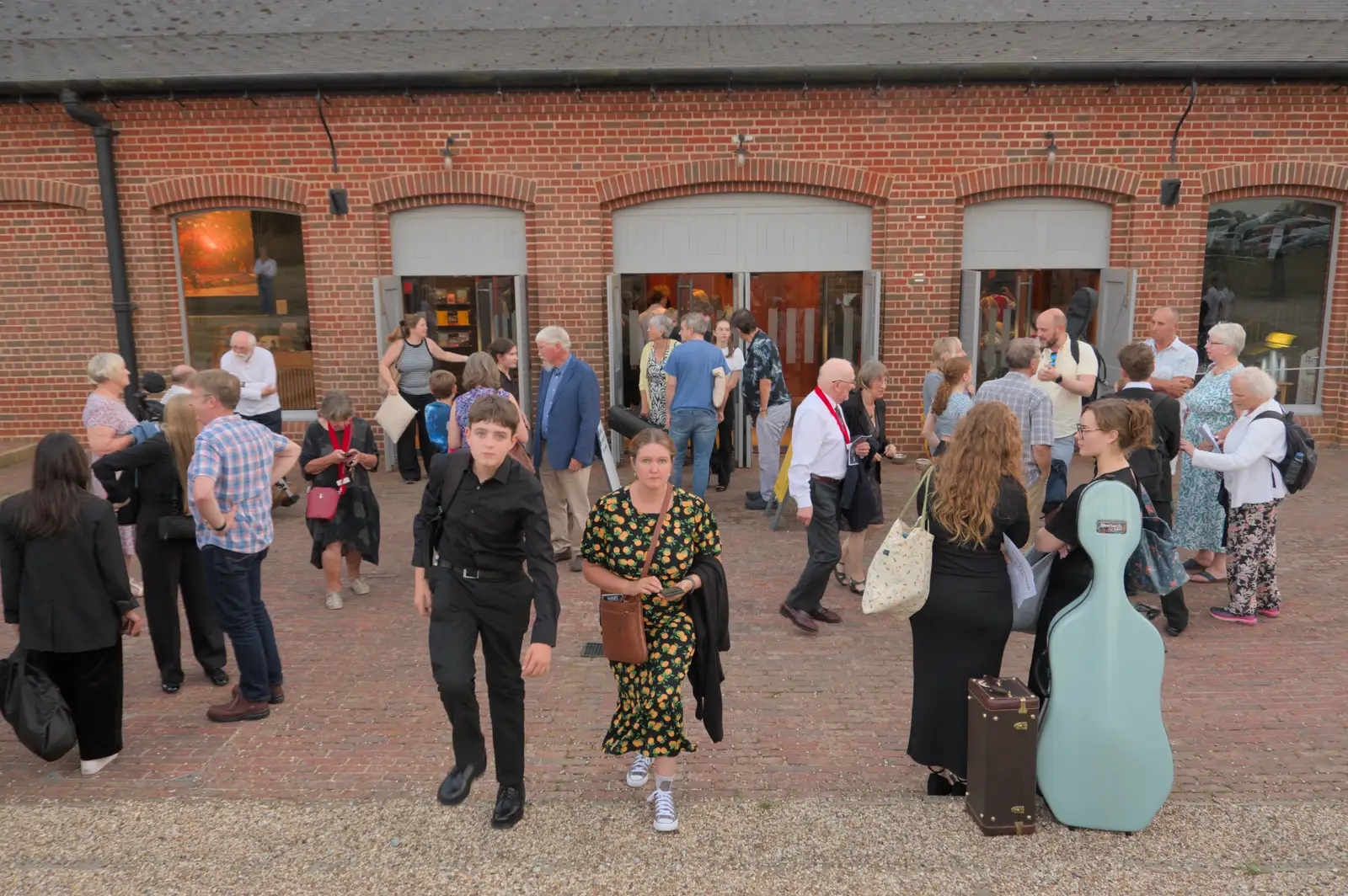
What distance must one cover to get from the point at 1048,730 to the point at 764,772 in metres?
1.29

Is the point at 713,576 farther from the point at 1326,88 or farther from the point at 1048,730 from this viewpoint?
the point at 1326,88

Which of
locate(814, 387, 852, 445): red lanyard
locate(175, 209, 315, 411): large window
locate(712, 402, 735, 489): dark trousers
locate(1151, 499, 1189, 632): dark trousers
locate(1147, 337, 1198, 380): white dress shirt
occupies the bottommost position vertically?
locate(1151, 499, 1189, 632): dark trousers

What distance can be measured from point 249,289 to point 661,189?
4.85 metres

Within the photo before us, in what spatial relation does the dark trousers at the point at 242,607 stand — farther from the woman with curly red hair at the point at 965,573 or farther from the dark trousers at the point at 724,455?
the dark trousers at the point at 724,455

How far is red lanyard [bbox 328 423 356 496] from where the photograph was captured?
7047 mm

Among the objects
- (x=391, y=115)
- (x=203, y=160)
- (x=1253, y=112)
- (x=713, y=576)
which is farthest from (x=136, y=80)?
(x=1253, y=112)

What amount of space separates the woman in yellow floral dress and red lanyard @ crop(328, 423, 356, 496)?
315 cm

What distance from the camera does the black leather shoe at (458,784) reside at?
15.0 feet

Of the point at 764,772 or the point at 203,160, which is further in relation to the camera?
the point at 203,160

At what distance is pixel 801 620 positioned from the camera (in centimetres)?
668

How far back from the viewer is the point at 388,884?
159 inches

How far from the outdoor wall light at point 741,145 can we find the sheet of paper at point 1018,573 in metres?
7.60

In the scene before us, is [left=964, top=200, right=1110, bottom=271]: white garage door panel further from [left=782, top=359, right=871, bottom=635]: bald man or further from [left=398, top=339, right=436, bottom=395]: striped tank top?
[left=398, top=339, right=436, bottom=395]: striped tank top

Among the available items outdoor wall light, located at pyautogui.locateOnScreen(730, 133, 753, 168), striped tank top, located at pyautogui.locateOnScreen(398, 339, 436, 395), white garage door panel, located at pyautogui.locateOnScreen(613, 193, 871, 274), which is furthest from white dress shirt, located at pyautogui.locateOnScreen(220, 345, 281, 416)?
outdoor wall light, located at pyautogui.locateOnScreen(730, 133, 753, 168)
